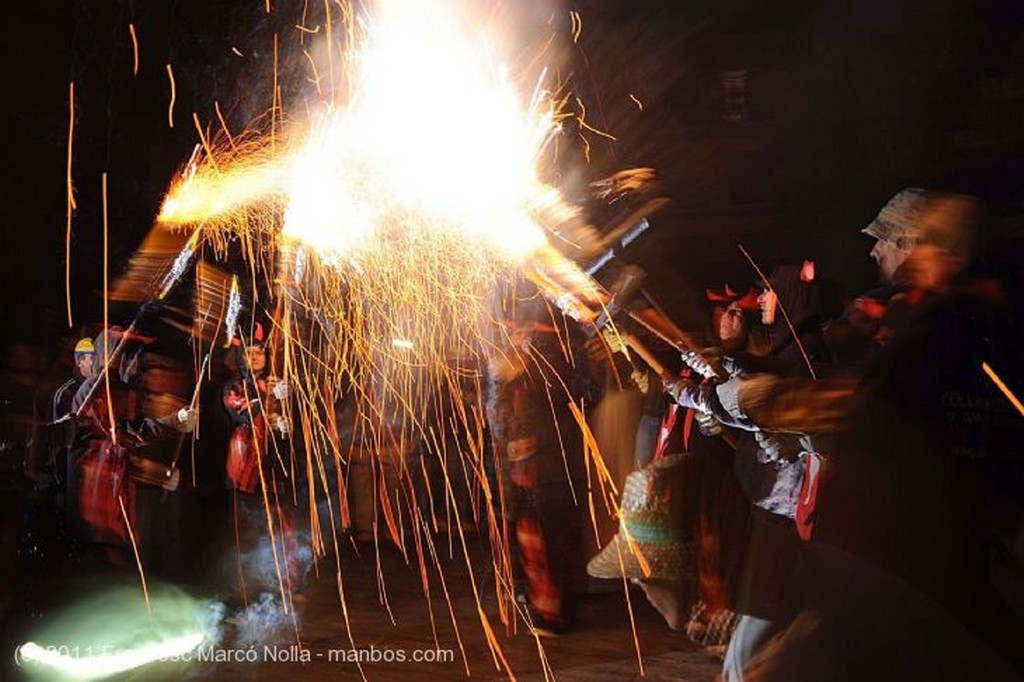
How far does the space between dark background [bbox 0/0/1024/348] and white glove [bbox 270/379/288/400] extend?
11.5 feet

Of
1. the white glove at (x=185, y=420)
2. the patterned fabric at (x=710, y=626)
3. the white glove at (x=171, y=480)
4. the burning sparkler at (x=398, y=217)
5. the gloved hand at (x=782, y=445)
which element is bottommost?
the patterned fabric at (x=710, y=626)

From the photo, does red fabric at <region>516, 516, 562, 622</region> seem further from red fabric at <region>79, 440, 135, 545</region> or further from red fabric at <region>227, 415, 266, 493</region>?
red fabric at <region>79, 440, 135, 545</region>

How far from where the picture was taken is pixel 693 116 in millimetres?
14281

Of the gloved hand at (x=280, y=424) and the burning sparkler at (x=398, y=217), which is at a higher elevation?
the burning sparkler at (x=398, y=217)

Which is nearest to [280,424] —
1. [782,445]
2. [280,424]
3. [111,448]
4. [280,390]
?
[280,424]

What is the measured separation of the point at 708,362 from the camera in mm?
3760

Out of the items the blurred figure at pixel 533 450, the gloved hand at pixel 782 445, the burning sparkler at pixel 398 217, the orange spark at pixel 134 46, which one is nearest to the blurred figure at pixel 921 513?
the gloved hand at pixel 782 445

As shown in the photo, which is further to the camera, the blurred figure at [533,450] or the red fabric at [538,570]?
the blurred figure at [533,450]

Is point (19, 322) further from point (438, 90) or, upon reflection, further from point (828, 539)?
point (828, 539)

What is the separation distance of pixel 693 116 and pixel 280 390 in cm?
956

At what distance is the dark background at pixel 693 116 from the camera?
10.4 metres

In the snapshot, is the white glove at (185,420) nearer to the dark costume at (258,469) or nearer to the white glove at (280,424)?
the dark costume at (258,469)

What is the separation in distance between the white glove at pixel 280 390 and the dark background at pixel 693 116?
3.51 metres

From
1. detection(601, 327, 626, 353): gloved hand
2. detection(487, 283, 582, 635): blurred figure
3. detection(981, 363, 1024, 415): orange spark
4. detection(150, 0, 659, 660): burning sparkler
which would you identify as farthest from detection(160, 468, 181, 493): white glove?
detection(981, 363, 1024, 415): orange spark
